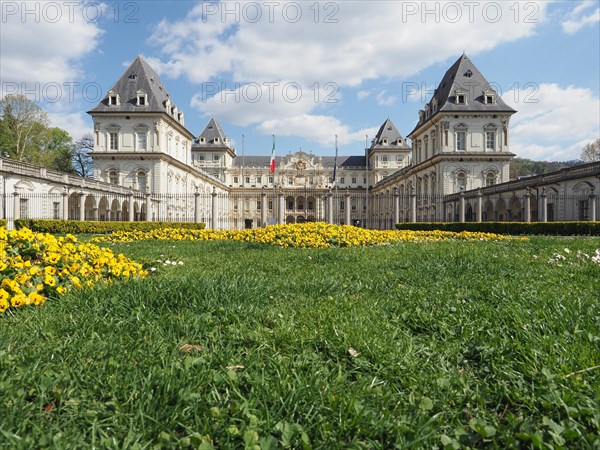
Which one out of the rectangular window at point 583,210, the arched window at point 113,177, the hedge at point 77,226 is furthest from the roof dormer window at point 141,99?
the rectangular window at point 583,210

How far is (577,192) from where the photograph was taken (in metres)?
26.2

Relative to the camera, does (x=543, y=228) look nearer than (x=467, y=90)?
Yes

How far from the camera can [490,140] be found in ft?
135

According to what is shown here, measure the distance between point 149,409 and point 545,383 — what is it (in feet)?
6.91

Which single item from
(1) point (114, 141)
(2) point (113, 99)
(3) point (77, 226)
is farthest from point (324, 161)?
(3) point (77, 226)

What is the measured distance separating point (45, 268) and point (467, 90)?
4616 cm

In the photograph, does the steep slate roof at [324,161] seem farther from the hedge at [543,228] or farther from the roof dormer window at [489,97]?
the hedge at [543,228]

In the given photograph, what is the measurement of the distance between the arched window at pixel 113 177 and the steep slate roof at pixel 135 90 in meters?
7.06

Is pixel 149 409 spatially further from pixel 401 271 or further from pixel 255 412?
pixel 401 271

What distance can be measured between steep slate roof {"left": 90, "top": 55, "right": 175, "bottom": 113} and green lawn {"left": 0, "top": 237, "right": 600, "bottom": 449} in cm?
4398

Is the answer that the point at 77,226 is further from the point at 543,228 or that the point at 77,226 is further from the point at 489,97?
the point at 489,97

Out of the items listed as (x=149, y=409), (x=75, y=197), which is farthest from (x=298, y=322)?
(x=75, y=197)

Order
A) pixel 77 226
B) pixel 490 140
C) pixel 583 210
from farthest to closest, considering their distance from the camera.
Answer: pixel 490 140
pixel 583 210
pixel 77 226

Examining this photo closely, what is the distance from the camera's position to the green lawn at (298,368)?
5.42 ft
